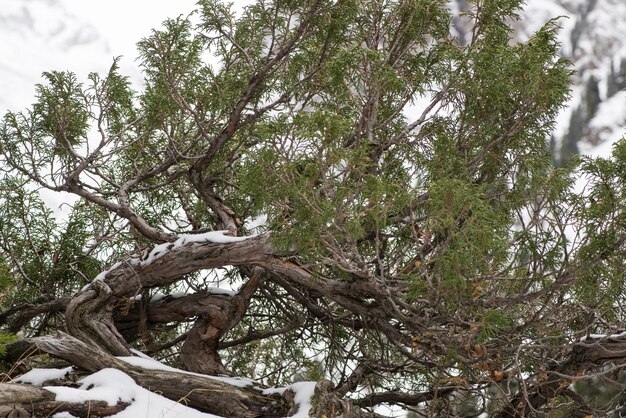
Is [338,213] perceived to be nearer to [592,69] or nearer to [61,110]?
[61,110]

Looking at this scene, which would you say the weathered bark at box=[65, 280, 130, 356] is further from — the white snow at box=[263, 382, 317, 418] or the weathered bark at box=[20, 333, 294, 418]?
the white snow at box=[263, 382, 317, 418]

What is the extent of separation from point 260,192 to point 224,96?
6.15 feet

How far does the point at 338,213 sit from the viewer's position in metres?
4.48

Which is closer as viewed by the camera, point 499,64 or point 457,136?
point 499,64

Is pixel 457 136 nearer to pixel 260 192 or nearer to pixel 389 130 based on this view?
pixel 389 130

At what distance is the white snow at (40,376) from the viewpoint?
534 centimetres

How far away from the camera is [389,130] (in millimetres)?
6488

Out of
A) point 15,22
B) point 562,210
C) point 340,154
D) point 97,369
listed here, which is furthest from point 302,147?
point 15,22

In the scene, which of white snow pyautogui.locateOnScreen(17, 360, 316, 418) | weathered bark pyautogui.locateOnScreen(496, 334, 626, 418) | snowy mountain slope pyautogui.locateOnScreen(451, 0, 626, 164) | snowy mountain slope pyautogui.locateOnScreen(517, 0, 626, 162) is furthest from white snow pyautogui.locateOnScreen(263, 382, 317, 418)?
snowy mountain slope pyautogui.locateOnScreen(517, 0, 626, 162)

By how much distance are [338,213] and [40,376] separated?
2610mm

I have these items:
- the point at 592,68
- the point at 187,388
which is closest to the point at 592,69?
the point at 592,68

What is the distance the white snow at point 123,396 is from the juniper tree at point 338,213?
25 centimetres

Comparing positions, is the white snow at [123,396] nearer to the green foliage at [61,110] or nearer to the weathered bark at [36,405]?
the weathered bark at [36,405]

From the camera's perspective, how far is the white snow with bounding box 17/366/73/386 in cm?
534
